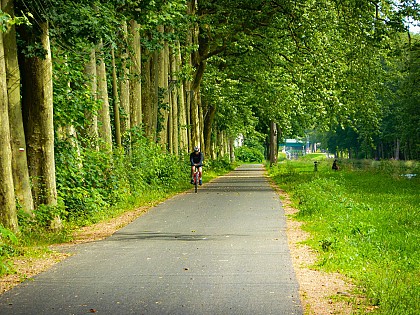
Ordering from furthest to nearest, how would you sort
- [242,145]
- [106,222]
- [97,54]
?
[242,145] < [97,54] < [106,222]

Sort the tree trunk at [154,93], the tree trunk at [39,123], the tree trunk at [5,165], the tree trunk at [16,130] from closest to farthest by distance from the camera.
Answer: the tree trunk at [5,165]
the tree trunk at [16,130]
the tree trunk at [39,123]
the tree trunk at [154,93]

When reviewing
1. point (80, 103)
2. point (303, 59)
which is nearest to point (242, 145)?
point (303, 59)

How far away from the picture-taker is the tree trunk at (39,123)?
14.7 m

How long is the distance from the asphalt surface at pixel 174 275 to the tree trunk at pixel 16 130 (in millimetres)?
1812

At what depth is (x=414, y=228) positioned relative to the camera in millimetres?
15734

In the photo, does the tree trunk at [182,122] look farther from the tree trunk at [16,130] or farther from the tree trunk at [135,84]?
the tree trunk at [16,130]

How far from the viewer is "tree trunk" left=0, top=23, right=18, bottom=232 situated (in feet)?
41.4

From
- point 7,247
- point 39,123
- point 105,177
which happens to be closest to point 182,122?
point 105,177

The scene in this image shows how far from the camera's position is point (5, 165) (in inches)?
498

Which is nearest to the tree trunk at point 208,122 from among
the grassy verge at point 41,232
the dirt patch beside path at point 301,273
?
the grassy verge at point 41,232

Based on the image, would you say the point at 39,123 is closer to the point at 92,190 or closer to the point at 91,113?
the point at 92,190

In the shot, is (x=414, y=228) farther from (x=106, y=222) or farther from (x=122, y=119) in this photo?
(x=122, y=119)

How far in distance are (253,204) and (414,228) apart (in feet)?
21.5

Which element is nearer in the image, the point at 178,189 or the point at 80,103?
the point at 80,103
